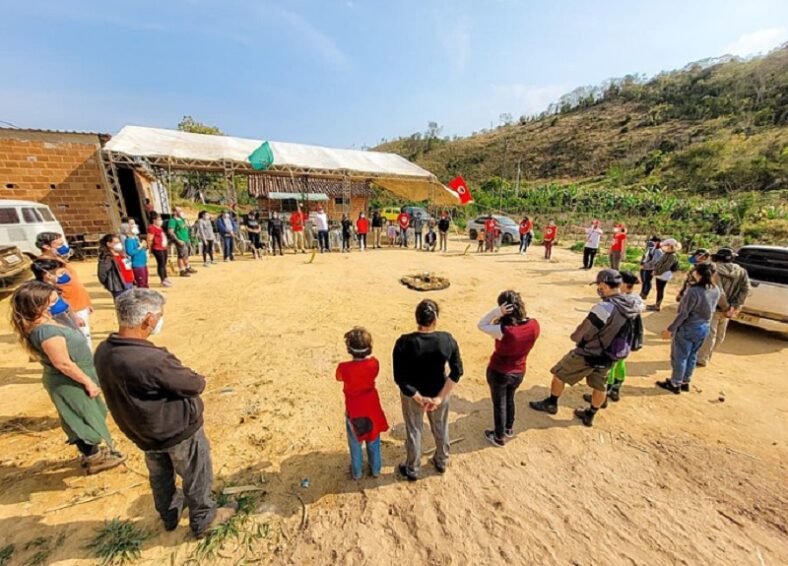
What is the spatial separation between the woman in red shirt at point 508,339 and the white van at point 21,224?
33.8ft

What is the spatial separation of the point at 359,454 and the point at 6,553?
2288 millimetres

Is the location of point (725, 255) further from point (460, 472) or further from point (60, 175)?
point (60, 175)

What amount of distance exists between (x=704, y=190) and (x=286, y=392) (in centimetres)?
3643

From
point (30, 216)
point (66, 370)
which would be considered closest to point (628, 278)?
point (66, 370)

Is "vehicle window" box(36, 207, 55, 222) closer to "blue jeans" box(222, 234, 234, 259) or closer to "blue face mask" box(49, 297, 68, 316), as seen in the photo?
"blue jeans" box(222, 234, 234, 259)

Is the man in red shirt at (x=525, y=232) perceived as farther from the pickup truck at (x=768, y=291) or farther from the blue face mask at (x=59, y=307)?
the blue face mask at (x=59, y=307)

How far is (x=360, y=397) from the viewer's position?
8.49ft

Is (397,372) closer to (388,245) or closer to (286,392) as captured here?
(286,392)

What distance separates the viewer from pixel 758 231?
14844 mm

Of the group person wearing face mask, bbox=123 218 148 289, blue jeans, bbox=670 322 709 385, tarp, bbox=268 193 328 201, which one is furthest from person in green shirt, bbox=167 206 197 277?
tarp, bbox=268 193 328 201

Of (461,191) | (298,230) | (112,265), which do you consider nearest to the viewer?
(112,265)

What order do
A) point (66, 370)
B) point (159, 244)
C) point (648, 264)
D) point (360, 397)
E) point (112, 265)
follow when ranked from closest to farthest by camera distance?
point (66, 370)
point (360, 397)
point (112, 265)
point (648, 264)
point (159, 244)

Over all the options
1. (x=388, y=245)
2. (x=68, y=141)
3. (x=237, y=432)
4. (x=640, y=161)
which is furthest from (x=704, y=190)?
(x=68, y=141)

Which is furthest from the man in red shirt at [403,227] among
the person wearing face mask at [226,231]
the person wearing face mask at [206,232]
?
the person wearing face mask at [206,232]
